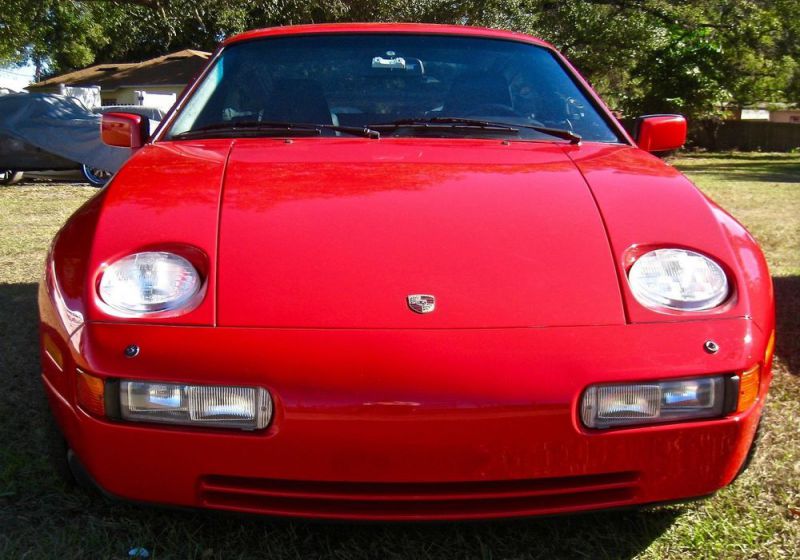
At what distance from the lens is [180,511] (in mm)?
1809

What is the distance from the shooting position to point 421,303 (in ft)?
5.90

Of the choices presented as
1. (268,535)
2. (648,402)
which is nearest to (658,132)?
(648,402)

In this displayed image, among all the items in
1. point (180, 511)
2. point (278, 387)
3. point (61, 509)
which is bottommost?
point (61, 509)

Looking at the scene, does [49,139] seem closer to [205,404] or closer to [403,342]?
[205,404]

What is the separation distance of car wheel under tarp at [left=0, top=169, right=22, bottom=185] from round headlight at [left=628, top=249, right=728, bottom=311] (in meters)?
12.6

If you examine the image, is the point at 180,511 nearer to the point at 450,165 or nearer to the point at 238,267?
the point at 238,267

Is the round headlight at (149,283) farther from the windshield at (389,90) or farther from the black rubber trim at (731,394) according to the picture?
the black rubber trim at (731,394)

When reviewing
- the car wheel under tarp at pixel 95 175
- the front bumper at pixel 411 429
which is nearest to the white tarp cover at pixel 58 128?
the car wheel under tarp at pixel 95 175

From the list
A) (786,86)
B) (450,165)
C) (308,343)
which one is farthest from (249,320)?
(786,86)

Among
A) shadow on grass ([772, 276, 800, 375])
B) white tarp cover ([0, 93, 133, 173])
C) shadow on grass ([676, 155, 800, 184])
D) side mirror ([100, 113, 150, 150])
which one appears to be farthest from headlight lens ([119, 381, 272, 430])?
shadow on grass ([676, 155, 800, 184])

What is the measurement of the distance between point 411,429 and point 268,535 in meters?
0.68

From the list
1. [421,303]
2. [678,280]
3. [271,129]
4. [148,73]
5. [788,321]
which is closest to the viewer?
[421,303]

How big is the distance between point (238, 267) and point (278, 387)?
345 mm

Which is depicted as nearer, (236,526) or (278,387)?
(278,387)
